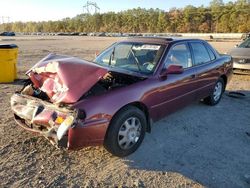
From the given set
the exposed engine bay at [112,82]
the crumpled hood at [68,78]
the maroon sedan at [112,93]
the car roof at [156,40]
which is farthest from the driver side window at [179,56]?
the crumpled hood at [68,78]

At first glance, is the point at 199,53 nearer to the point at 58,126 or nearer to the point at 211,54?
the point at 211,54

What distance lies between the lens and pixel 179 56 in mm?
5359

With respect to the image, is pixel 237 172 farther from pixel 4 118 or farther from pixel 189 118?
pixel 4 118

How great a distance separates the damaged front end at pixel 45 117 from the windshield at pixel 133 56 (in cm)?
160

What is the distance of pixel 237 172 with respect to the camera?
395 cm

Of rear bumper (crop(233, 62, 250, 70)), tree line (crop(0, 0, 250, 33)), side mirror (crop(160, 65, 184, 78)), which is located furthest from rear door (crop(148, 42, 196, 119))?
tree line (crop(0, 0, 250, 33))

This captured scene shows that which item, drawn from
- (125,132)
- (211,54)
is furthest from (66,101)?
(211,54)

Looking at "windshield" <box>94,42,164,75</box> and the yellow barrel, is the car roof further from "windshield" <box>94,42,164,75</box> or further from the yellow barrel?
the yellow barrel

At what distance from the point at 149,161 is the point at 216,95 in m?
3.38

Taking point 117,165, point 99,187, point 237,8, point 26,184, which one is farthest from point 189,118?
point 237,8

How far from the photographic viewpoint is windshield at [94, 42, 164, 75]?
16.2 ft

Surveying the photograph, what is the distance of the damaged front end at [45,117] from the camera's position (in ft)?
12.0

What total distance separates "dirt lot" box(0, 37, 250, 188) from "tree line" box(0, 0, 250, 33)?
77.8 meters

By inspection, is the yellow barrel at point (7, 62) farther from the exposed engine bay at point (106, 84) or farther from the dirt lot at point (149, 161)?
the exposed engine bay at point (106, 84)
